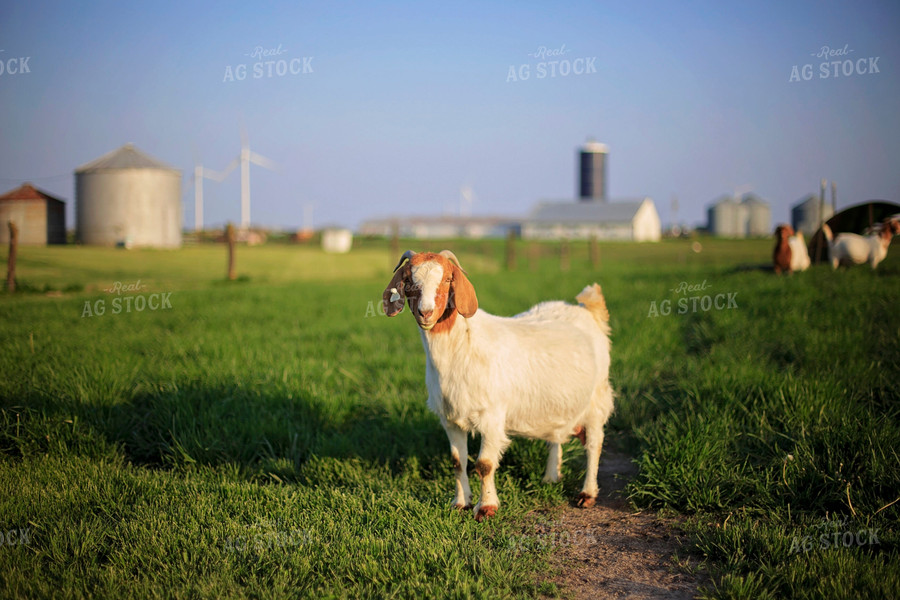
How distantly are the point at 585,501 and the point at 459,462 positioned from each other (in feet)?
4.03

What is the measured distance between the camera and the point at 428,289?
411cm

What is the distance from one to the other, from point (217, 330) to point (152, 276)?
414cm

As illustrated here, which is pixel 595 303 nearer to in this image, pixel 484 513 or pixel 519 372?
pixel 519 372

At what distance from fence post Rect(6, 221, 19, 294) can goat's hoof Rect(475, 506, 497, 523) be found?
9.39 m

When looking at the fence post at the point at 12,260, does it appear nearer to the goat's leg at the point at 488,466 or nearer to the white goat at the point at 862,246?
the goat's leg at the point at 488,466

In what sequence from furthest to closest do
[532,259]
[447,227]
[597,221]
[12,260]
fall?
[447,227] → [597,221] → [532,259] → [12,260]

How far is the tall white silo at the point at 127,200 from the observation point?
11.1 m

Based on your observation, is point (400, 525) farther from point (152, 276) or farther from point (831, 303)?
point (152, 276)

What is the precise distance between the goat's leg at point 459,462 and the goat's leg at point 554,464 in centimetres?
95

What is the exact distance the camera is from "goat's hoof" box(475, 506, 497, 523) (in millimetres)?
4648

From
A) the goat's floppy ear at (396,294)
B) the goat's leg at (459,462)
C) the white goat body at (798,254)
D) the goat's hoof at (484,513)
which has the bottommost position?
the goat's hoof at (484,513)

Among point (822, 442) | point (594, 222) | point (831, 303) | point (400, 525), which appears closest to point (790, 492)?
point (822, 442)

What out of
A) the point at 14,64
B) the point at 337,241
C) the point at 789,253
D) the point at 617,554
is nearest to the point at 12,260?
the point at 14,64

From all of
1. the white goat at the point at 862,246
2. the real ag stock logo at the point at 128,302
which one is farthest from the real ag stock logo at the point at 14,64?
the white goat at the point at 862,246
